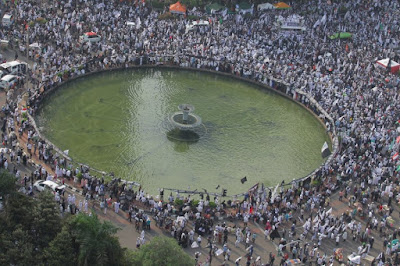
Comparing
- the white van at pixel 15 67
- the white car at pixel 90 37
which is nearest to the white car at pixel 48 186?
the white van at pixel 15 67

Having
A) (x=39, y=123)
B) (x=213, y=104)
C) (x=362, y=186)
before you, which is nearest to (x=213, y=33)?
(x=213, y=104)

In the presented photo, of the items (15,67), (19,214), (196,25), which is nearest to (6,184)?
(19,214)

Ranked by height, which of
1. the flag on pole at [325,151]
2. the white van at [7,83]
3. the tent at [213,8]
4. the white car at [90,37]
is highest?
the tent at [213,8]

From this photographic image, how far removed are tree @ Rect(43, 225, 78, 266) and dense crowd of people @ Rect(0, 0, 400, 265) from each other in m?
9.34

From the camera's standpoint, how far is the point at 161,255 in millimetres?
30469

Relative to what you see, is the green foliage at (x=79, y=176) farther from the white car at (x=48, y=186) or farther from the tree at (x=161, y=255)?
the tree at (x=161, y=255)

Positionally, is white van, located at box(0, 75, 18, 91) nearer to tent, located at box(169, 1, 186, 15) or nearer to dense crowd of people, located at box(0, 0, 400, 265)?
dense crowd of people, located at box(0, 0, 400, 265)

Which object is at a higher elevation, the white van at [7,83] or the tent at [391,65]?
the tent at [391,65]

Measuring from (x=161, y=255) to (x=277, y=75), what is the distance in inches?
1384

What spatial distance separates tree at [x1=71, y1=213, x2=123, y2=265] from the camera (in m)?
29.9

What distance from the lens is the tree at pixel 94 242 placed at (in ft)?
98.2

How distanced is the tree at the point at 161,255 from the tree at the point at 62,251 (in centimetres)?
296

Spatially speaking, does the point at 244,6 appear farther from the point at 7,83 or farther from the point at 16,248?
the point at 16,248

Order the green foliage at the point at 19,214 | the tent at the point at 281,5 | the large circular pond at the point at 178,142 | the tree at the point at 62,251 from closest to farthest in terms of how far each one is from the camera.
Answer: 1. the tree at the point at 62,251
2. the green foliage at the point at 19,214
3. the large circular pond at the point at 178,142
4. the tent at the point at 281,5
